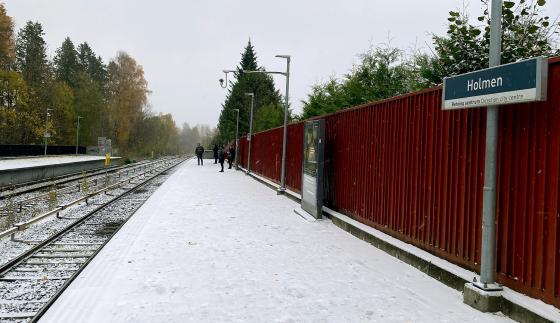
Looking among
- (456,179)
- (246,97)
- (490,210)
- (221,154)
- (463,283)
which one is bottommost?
(463,283)

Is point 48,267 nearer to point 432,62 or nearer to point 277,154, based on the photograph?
point 432,62

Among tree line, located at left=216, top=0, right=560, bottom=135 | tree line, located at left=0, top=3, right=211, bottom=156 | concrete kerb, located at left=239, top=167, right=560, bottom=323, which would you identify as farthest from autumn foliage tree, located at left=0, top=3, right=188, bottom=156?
concrete kerb, located at left=239, top=167, right=560, bottom=323

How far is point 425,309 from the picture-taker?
15.4 feet

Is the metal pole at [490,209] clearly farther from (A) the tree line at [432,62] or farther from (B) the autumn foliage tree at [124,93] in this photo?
(B) the autumn foliage tree at [124,93]

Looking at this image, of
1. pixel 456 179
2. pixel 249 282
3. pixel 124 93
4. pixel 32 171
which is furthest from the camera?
pixel 124 93

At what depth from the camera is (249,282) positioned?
5586mm

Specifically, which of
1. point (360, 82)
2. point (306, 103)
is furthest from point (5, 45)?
point (360, 82)

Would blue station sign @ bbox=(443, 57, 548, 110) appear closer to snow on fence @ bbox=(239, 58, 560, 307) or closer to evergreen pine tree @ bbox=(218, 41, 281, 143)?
snow on fence @ bbox=(239, 58, 560, 307)

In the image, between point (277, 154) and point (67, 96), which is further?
point (67, 96)

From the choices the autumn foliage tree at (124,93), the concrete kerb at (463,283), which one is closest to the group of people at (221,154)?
the concrete kerb at (463,283)

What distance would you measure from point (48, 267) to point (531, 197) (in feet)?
21.2

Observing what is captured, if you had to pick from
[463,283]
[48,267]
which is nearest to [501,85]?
[463,283]

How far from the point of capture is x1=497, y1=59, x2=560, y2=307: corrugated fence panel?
418 cm

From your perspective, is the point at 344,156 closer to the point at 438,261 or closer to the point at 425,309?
the point at 438,261
